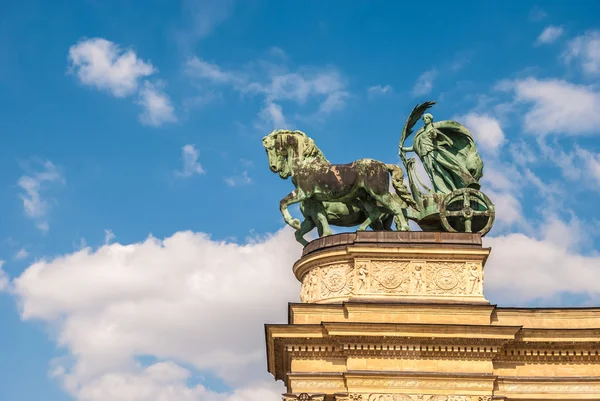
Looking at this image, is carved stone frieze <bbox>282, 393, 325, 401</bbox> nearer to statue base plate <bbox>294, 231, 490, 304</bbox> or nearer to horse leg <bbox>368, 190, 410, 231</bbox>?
statue base plate <bbox>294, 231, 490, 304</bbox>

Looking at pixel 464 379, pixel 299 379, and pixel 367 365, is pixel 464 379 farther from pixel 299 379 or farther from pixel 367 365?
pixel 299 379

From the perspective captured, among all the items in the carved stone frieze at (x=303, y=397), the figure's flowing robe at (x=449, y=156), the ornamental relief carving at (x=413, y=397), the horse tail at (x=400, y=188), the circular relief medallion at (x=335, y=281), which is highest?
the figure's flowing robe at (x=449, y=156)

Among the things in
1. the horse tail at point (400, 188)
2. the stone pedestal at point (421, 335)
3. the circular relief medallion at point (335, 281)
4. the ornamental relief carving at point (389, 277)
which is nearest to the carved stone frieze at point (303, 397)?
the stone pedestal at point (421, 335)

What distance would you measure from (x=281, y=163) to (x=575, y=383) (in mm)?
12578

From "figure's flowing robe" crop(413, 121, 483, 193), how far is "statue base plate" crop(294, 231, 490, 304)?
10.8 ft

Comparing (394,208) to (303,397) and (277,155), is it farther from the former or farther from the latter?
(303,397)

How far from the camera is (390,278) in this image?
3234cm

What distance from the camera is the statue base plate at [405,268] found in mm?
32156

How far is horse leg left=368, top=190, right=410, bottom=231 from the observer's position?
34.0m

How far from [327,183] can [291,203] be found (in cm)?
151

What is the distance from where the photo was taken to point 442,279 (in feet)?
106

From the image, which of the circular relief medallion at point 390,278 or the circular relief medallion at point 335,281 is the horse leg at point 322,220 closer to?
the circular relief medallion at point 335,281

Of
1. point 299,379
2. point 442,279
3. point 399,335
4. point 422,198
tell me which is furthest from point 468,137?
point 299,379

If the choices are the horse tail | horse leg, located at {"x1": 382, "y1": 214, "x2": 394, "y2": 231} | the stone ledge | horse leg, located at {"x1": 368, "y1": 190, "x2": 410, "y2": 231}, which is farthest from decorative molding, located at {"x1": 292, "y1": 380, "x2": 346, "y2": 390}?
the horse tail
